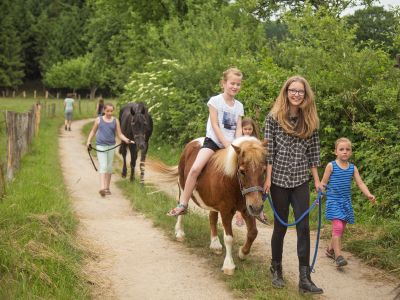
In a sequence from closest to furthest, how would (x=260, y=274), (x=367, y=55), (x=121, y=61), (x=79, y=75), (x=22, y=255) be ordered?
(x=22, y=255)
(x=260, y=274)
(x=367, y=55)
(x=121, y=61)
(x=79, y=75)

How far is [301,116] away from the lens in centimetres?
488

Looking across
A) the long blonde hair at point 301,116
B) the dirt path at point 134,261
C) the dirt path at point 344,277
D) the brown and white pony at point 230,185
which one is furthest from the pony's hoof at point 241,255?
the long blonde hair at point 301,116

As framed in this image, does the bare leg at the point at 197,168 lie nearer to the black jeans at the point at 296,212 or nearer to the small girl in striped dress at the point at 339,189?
the black jeans at the point at 296,212

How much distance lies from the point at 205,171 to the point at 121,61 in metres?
21.8

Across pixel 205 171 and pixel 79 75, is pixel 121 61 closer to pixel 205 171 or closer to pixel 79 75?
pixel 205 171

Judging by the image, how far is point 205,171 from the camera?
5945 mm

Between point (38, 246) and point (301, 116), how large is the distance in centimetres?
308

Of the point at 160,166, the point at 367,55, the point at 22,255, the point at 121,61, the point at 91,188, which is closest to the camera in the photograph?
the point at 22,255

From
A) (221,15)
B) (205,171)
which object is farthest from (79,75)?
(205,171)

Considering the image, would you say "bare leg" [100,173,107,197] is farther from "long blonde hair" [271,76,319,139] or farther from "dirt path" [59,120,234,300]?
"long blonde hair" [271,76,319,139]

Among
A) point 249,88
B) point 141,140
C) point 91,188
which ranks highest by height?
point 249,88

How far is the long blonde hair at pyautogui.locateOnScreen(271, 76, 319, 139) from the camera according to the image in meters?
4.79

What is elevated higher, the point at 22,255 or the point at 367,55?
the point at 367,55

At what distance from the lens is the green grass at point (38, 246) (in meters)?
4.33
